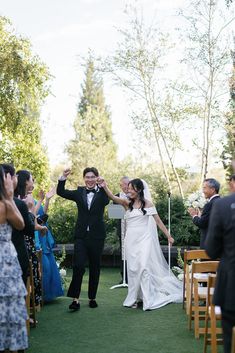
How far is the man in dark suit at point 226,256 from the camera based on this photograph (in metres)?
3.76

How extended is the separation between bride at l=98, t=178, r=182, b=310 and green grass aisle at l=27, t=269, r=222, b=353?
0.72 ft

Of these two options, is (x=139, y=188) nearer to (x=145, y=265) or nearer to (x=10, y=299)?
(x=145, y=265)

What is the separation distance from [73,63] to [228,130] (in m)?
5.79

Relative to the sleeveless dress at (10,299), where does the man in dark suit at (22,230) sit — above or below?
above

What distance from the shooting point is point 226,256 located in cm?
383

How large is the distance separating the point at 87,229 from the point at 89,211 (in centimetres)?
25

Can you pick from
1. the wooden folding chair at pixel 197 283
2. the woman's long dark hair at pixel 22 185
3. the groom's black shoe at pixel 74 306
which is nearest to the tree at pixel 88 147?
the groom's black shoe at pixel 74 306

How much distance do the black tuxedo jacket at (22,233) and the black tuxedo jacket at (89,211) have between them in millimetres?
2327

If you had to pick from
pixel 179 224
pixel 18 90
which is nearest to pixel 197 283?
pixel 179 224

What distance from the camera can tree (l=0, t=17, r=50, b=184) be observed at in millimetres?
15406

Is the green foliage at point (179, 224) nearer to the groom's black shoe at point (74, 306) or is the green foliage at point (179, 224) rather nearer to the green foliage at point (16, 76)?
the green foliage at point (16, 76)

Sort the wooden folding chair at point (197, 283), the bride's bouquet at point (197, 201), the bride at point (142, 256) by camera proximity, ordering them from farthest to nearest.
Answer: the bride's bouquet at point (197, 201)
the bride at point (142, 256)
the wooden folding chair at point (197, 283)

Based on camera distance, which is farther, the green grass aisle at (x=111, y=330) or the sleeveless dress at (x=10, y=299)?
the green grass aisle at (x=111, y=330)

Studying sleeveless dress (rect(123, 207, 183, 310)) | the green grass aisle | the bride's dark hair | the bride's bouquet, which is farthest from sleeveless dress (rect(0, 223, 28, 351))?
the bride's bouquet
